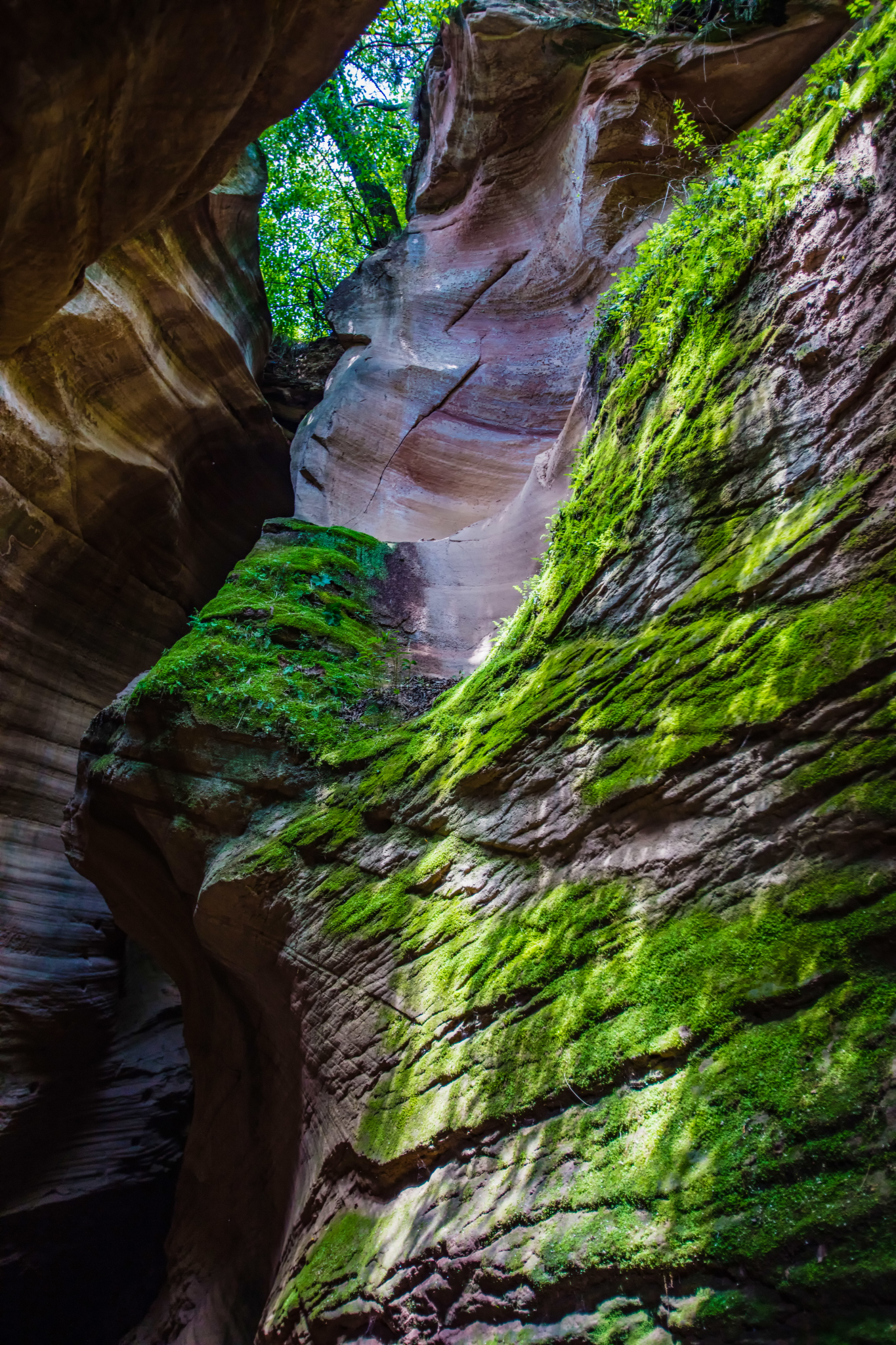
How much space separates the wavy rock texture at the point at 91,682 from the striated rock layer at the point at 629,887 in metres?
3.79

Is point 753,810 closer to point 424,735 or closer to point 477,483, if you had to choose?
point 424,735

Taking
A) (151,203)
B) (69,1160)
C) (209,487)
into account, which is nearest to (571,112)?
(209,487)

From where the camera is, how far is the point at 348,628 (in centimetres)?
825

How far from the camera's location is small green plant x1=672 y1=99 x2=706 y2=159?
7.68m

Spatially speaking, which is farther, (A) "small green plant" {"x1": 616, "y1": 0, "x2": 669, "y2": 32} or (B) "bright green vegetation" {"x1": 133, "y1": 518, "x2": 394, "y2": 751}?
(A) "small green plant" {"x1": 616, "y1": 0, "x2": 669, "y2": 32}

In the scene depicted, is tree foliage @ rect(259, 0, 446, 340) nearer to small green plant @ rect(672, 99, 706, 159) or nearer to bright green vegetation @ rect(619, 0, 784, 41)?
bright green vegetation @ rect(619, 0, 784, 41)

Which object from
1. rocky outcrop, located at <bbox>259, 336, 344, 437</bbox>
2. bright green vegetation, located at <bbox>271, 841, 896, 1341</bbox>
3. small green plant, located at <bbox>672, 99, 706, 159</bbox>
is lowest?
bright green vegetation, located at <bbox>271, 841, 896, 1341</bbox>

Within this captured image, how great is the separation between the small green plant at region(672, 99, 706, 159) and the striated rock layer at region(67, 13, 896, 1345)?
3256 millimetres

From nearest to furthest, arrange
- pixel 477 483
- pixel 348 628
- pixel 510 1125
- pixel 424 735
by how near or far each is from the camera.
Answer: pixel 510 1125 < pixel 424 735 < pixel 348 628 < pixel 477 483

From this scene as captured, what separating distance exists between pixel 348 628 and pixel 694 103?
781 cm

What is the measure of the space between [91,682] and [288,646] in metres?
5.02

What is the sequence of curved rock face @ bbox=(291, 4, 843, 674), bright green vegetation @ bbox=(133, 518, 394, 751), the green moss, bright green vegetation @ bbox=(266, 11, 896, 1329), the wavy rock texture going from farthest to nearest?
the wavy rock texture < curved rock face @ bbox=(291, 4, 843, 674) < bright green vegetation @ bbox=(133, 518, 394, 751) < the green moss < bright green vegetation @ bbox=(266, 11, 896, 1329)

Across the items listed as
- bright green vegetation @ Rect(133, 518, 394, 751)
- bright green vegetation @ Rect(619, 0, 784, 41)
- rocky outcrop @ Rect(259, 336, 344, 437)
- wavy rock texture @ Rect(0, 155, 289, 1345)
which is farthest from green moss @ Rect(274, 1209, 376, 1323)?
rocky outcrop @ Rect(259, 336, 344, 437)

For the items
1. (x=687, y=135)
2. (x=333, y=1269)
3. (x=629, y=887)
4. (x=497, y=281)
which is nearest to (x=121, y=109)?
(x=629, y=887)
